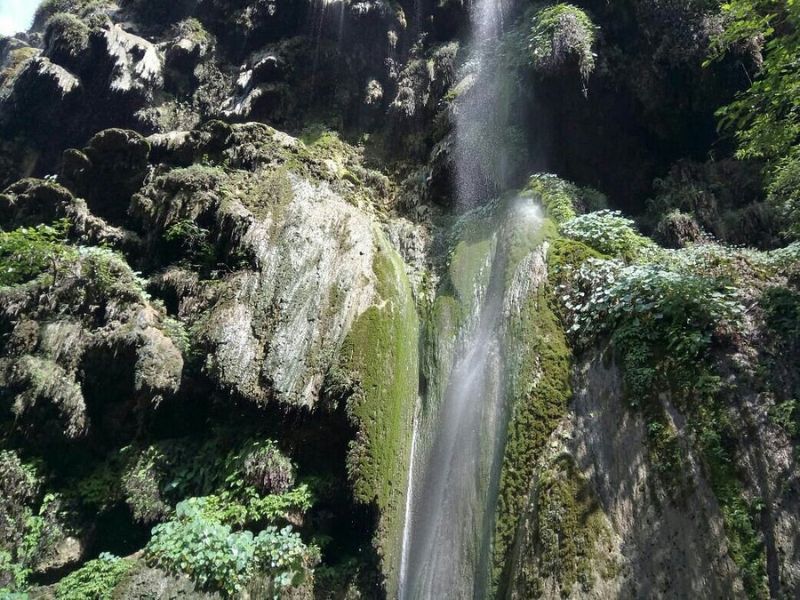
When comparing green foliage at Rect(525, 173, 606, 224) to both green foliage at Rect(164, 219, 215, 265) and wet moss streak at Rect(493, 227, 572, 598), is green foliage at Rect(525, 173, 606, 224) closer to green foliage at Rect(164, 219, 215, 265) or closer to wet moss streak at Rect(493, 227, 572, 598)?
wet moss streak at Rect(493, 227, 572, 598)

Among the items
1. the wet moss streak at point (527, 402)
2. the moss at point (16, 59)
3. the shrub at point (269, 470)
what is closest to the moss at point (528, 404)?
the wet moss streak at point (527, 402)

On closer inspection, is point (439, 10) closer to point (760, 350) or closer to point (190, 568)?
point (760, 350)

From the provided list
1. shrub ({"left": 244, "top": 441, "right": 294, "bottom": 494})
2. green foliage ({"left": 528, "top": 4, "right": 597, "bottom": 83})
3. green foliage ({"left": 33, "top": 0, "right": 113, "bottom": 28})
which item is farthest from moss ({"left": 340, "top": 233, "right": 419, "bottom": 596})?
green foliage ({"left": 33, "top": 0, "right": 113, "bottom": 28})

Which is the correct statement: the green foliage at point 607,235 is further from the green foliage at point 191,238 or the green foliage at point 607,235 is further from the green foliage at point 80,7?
the green foliage at point 80,7

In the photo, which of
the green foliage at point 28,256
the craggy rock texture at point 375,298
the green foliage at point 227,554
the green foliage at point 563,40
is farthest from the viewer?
the green foliage at point 563,40

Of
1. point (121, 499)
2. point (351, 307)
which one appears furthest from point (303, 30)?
point (121, 499)

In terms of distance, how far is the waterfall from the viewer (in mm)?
5582

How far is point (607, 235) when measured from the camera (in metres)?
7.46

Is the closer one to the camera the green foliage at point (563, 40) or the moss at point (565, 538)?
the moss at point (565, 538)

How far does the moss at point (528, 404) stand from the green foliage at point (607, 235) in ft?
4.50

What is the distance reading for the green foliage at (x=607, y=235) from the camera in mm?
7289

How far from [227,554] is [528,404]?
3998mm

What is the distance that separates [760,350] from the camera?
517 cm

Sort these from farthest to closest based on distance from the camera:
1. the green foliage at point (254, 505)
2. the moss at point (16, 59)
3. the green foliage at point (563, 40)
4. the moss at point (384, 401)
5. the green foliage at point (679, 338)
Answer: the moss at point (16, 59) → the green foliage at point (563, 40) → the green foliage at point (254, 505) → the moss at point (384, 401) → the green foliage at point (679, 338)
